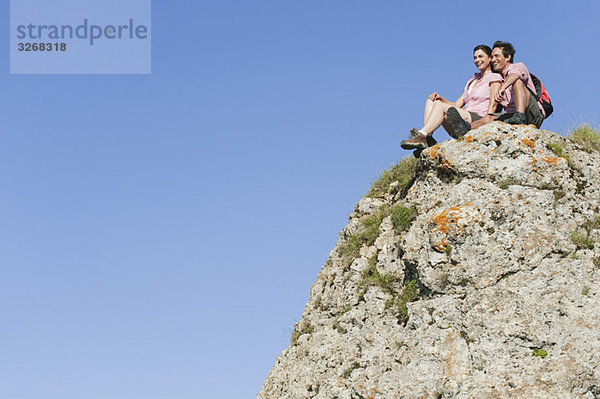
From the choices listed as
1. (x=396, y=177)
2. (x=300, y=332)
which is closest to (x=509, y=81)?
(x=396, y=177)

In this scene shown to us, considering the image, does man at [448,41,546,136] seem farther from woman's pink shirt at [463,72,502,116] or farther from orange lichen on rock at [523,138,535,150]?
orange lichen on rock at [523,138,535,150]

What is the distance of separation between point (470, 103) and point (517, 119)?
1.50m

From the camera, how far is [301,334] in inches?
476

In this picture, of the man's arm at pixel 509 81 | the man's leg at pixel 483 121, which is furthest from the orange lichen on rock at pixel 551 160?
the man's arm at pixel 509 81

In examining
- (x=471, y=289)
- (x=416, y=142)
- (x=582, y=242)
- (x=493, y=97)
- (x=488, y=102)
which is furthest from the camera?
(x=488, y=102)

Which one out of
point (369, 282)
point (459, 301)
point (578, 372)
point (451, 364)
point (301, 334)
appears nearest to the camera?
point (578, 372)

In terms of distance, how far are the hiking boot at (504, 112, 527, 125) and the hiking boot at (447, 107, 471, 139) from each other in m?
0.80

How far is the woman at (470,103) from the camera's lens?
478 inches

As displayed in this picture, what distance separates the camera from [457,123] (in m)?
12.2

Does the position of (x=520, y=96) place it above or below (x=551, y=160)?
above

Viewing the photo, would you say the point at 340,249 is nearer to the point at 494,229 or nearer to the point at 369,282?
the point at 369,282

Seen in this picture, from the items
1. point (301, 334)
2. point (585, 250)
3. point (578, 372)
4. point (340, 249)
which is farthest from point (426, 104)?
point (578, 372)

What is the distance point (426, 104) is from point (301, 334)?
530cm

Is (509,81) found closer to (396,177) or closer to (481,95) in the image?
(481,95)
